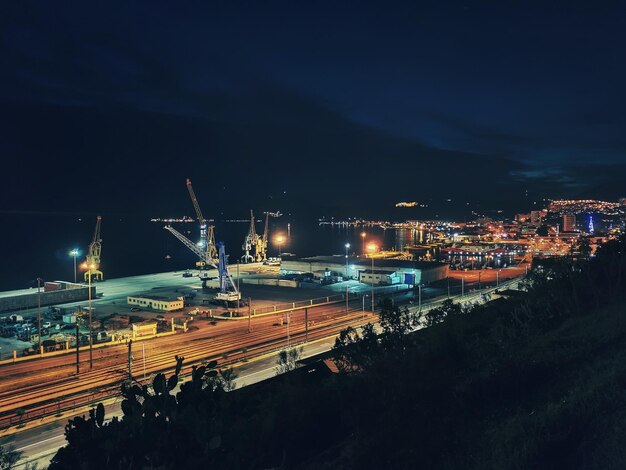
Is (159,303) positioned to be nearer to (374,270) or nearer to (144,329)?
(144,329)

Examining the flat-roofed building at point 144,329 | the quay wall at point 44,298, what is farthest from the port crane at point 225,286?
the quay wall at point 44,298

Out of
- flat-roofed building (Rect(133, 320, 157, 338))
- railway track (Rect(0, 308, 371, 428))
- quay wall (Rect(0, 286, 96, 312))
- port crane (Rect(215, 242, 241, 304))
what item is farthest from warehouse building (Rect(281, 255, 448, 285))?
flat-roofed building (Rect(133, 320, 157, 338))

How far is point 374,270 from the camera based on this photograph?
34.0m

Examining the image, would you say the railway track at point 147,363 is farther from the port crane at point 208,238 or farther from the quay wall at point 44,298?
the port crane at point 208,238

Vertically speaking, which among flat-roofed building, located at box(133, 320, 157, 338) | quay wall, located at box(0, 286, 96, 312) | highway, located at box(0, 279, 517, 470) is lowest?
highway, located at box(0, 279, 517, 470)

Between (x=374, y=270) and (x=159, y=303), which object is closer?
(x=159, y=303)

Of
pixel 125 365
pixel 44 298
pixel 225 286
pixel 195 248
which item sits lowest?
pixel 125 365

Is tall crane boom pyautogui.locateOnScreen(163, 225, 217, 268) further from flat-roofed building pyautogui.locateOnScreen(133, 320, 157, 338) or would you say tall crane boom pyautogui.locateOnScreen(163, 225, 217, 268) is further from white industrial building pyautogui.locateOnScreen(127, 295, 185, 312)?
flat-roofed building pyautogui.locateOnScreen(133, 320, 157, 338)

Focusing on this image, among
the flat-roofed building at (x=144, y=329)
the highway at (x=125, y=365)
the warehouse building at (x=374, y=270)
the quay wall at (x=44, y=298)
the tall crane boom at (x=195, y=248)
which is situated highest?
the tall crane boom at (x=195, y=248)

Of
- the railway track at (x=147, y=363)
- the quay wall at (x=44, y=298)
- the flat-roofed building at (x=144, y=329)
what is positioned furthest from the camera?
the quay wall at (x=44, y=298)

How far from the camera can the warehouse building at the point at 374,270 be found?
32.7m

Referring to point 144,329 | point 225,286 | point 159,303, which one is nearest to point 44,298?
point 159,303

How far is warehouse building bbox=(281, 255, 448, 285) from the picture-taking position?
32.7 meters

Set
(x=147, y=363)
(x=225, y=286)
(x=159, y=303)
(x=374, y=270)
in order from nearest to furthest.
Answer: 1. (x=147, y=363)
2. (x=159, y=303)
3. (x=225, y=286)
4. (x=374, y=270)
